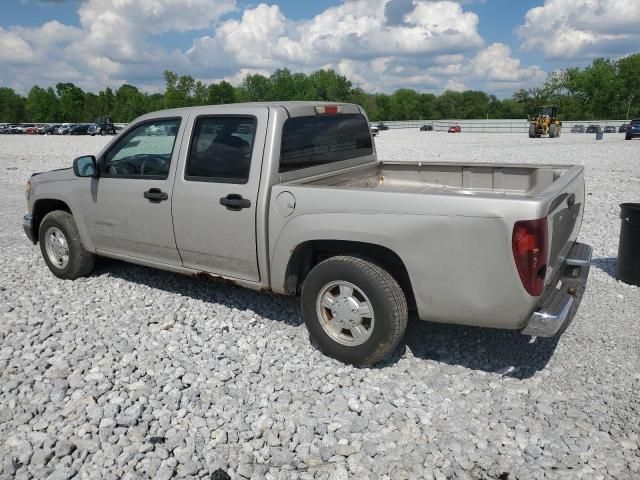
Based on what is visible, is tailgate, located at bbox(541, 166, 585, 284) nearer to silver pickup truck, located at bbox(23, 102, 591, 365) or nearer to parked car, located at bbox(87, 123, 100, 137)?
silver pickup truck, located at bbox(23, 102, 591, 365)

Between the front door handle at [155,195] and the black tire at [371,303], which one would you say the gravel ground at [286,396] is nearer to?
the black tire at [371,303]

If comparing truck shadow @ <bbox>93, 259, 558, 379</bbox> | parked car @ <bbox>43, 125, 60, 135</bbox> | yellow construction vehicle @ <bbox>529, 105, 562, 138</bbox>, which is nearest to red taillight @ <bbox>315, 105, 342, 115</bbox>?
truck shadow @ <bbox>93, 259, 558, 379</bbox>

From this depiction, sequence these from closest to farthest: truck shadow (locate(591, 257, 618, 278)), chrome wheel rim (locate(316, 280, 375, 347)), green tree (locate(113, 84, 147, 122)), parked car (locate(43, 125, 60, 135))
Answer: chrome wheel rim (locate(316, 280, 375, 347)) < truck shadow (locate(591, 257, 618, 278)) < parked car (locate(43, 125, 60, 135)) < green tree (locate(113, 84, 147, 122))

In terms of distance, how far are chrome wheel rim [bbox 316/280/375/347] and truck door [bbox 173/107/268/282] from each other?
69cm

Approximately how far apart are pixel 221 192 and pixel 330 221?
1.08m

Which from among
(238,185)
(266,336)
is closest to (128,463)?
(266,336)

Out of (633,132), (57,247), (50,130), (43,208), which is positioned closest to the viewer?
(57,247)

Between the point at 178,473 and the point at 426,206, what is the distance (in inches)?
86.4

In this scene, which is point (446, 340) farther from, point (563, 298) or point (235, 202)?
point (235, 202)

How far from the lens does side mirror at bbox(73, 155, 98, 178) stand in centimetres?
538

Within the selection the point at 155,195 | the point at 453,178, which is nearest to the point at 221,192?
the point at 155,195

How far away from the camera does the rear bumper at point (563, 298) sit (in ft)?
11.4

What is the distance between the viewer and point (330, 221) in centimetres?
395

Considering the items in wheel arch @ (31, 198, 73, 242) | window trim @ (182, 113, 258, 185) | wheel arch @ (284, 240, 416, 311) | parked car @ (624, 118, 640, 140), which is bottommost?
parked car @ (624, 118, 640, 140)
